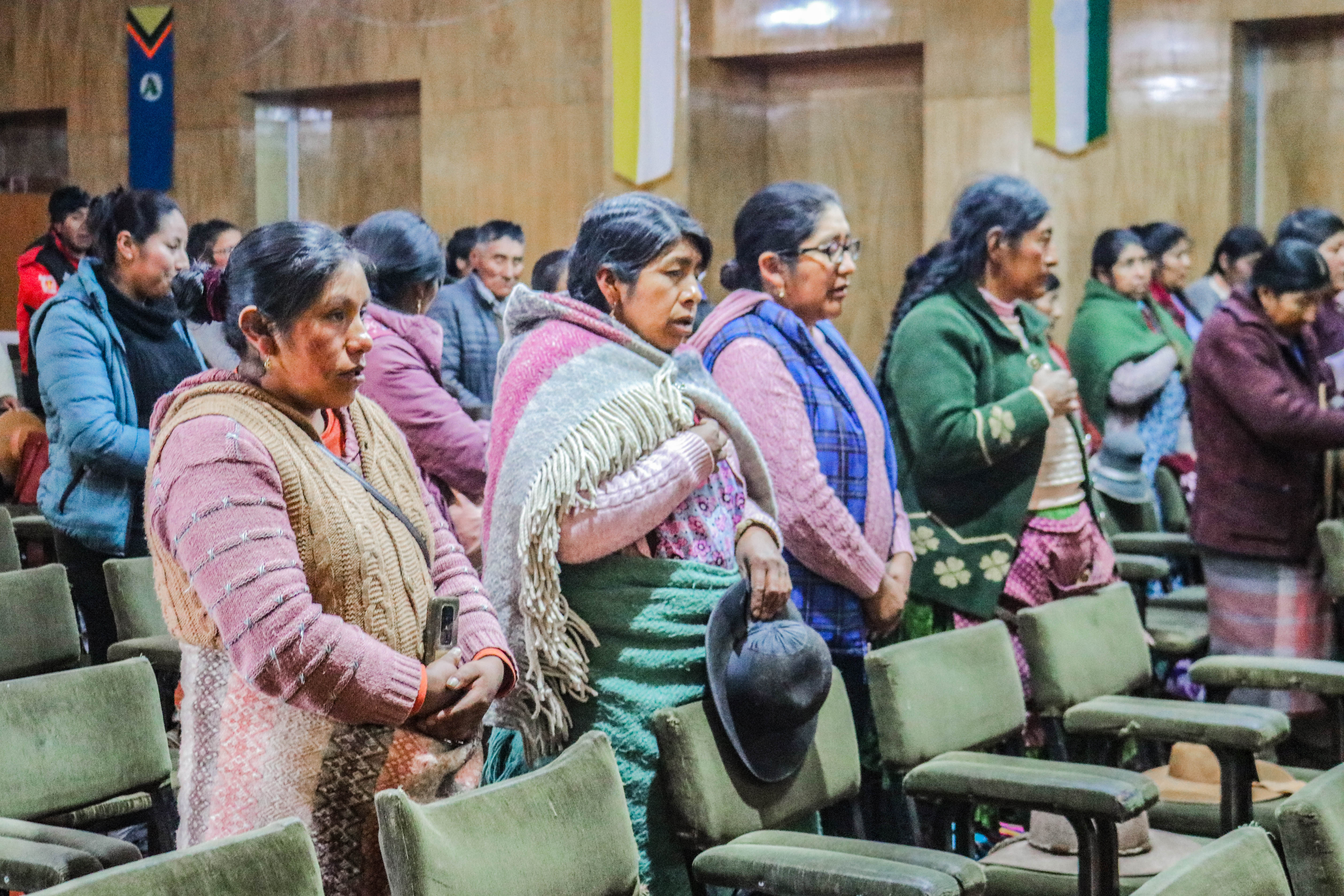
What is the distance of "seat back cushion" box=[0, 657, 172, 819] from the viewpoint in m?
2.25

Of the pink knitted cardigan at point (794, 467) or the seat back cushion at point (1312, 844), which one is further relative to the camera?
the pink knitted cardigan at point (794, 467)

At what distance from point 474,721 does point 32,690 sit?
2.46 ft

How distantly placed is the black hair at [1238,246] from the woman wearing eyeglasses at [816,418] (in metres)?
3.71

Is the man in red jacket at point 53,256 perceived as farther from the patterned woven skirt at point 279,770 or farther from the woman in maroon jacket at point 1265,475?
the woman in maroon jacket at point 1265,475

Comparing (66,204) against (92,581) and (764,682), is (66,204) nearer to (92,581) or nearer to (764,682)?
(92,581)

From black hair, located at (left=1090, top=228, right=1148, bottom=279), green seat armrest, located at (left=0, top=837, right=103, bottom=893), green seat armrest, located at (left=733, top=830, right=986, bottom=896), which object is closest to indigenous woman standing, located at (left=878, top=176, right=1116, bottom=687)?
green seat armrest, located at (left=733, top=830, right=986, bottom=896)

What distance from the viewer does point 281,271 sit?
1.88 meters

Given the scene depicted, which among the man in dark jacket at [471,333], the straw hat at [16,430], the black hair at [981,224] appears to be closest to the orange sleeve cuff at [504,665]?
the black hair at [981,224]

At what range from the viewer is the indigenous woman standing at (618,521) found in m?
2.23

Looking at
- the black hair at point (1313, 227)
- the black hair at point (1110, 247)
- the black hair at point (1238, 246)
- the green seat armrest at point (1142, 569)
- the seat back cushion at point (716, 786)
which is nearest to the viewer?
the seat back cushion at point (716, 786)

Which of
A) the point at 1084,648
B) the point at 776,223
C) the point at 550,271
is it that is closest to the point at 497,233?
the point at 550,271

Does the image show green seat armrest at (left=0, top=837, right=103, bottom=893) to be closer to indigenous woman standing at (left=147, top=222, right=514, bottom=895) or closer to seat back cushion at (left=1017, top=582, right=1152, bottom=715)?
indigenous woman standing at (left=147, top=222, right=514, bottom=895)

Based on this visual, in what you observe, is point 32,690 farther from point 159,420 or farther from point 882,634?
point 882,634

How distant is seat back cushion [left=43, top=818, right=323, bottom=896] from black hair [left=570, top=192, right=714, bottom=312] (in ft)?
3.54
